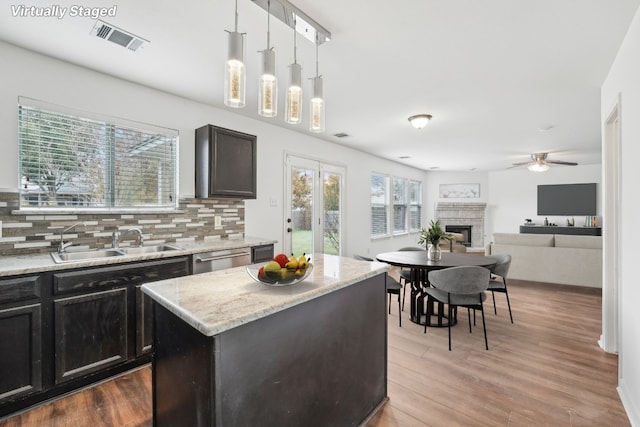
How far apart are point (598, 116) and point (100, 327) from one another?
5.84 meters

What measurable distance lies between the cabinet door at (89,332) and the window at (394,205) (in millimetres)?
5198

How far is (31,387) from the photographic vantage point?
1.97 metres

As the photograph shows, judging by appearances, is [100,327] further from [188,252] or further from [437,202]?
[437,202]

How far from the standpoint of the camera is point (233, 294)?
1.46 meters

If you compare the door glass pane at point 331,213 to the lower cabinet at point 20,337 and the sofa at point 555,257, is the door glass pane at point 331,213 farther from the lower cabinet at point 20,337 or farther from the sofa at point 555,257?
the lower cabinet at point 20,337

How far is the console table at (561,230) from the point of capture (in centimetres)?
791

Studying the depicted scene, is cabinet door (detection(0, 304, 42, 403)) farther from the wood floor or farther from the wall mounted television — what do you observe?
the wall mounted television

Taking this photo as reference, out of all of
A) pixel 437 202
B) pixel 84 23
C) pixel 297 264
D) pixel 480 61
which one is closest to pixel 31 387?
pixel 297 264

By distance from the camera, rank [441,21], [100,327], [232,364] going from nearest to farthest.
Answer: [232,364]
[441,21]
[100,327]

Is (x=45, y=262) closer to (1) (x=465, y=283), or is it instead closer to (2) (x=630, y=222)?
(1) (x=465, y=283)

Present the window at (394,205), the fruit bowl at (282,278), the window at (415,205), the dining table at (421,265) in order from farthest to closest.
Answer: the window at (415,205), the window at (394,205), the dining table at (421,265), the fruit bowl at (282,278)

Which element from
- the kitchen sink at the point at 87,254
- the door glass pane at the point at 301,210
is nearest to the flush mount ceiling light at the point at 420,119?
the door glass pane at the point at 301,210

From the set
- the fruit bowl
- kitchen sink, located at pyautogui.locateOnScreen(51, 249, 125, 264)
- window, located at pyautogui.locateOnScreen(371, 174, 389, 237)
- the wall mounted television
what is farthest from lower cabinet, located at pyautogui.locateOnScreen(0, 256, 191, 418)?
the wall mounted television

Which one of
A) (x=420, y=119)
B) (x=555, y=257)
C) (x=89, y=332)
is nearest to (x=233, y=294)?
(x=89, y=332)
